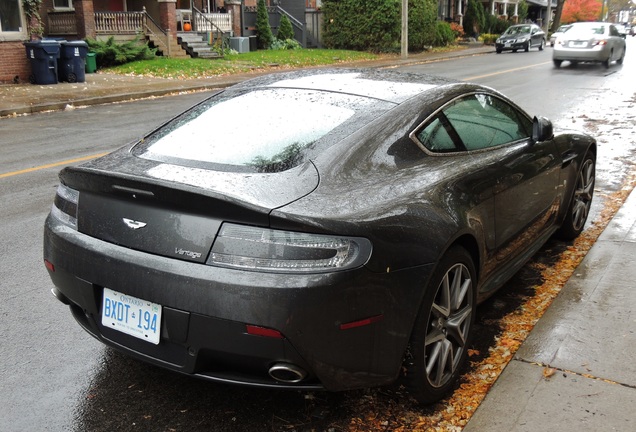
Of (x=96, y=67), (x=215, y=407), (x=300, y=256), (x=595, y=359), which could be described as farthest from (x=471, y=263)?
(x=96, y=67)

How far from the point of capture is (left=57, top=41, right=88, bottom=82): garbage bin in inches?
746

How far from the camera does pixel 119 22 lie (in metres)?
26.5

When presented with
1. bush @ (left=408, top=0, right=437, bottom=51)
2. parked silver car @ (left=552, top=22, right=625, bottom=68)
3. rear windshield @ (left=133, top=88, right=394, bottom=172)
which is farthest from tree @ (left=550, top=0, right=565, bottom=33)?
rear windshield @ (left=133, top=88, right=394, bottom=172)

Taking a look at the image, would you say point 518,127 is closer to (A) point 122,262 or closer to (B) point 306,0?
(A) point 122,262

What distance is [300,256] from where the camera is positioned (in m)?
2.65

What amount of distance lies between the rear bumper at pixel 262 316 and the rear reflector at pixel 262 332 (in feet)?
0.06

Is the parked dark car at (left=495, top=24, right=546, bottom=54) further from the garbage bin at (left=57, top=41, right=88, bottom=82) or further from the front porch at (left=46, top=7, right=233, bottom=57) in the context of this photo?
the garbage bin at (left=57, top=41, right=88, bottom=82)

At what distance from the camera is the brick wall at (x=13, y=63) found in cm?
1856

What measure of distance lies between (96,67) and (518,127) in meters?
21.6

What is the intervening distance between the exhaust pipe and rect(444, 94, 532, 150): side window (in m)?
1.81

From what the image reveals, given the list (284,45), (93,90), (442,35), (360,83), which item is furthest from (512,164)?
(442,35)

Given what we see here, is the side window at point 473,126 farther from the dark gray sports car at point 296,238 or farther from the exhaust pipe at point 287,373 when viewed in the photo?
the exhaust pipe at point 287,373

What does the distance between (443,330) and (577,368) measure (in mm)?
844

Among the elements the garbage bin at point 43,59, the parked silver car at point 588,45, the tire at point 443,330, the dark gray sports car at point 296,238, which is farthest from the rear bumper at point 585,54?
the tire at point 443,330
